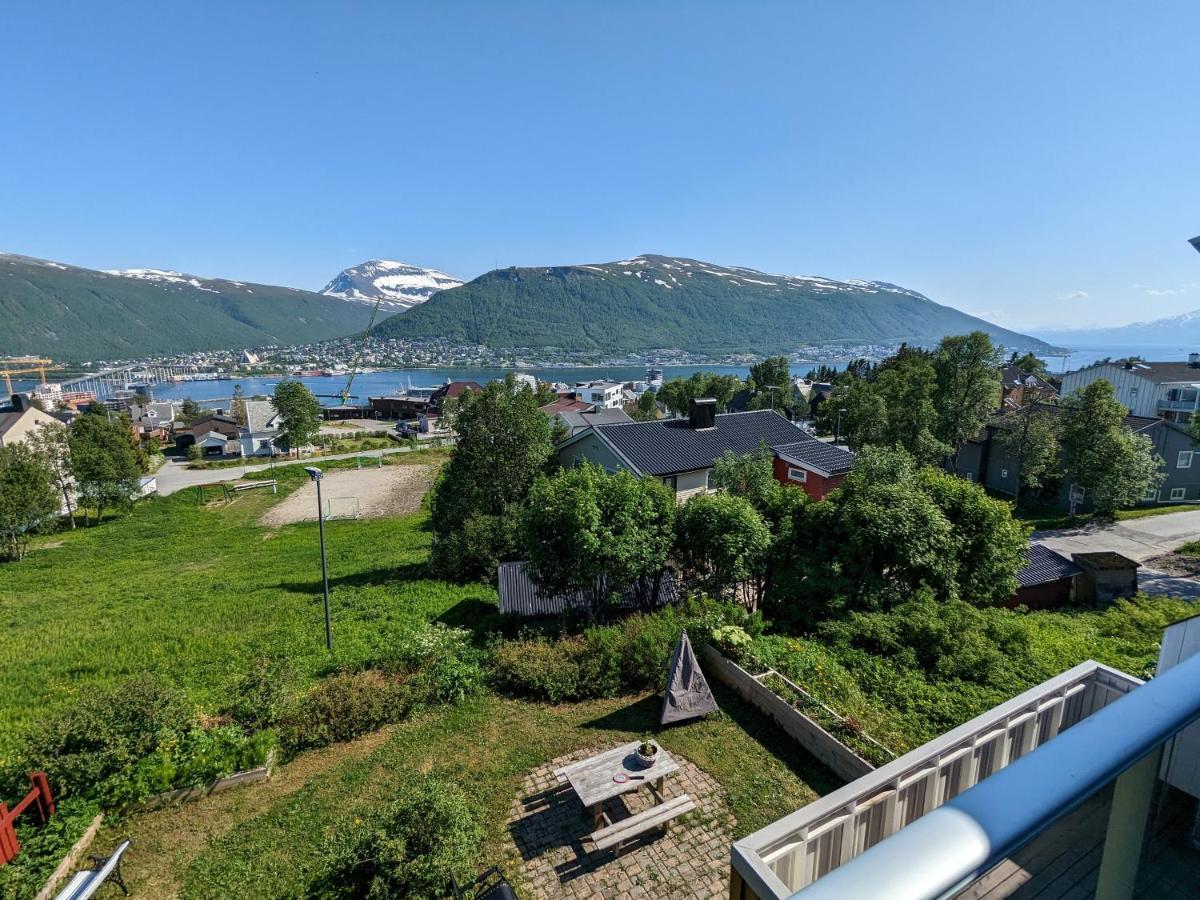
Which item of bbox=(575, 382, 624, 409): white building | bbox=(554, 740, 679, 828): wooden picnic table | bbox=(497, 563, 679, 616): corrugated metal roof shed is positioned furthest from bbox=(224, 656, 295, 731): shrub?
bbox=(575, 382, 624, 409): white building

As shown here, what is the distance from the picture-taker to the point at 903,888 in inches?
35.4

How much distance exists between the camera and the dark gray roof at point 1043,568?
17.2m

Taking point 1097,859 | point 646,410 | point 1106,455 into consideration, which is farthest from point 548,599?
point 646,410

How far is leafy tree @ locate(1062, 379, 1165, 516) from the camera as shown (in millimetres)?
28406

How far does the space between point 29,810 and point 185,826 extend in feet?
7.45

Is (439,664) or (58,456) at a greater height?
(439,664)

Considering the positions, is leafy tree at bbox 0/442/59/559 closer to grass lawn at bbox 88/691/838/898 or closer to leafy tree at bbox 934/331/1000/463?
grass lawn at bbox 88/691/838/898

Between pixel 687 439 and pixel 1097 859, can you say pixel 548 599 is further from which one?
pixel 1097 859

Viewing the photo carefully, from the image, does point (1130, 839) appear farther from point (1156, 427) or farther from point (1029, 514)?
point (1156, 427)

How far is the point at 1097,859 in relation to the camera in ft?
5.22

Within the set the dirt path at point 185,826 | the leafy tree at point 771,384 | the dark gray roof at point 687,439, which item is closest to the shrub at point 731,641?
the dirt path at point 185,826

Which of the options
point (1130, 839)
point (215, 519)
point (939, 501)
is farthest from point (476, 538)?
point (215, 519)

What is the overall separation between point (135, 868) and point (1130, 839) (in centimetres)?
1133

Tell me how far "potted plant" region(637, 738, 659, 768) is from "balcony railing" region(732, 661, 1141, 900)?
4732 mm
